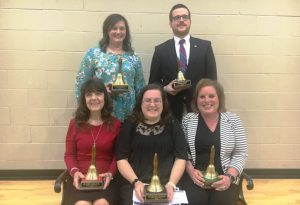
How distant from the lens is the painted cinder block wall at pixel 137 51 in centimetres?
355

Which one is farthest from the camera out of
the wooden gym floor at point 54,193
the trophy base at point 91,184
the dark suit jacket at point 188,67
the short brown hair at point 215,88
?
the wooden gym floor at point 54,193

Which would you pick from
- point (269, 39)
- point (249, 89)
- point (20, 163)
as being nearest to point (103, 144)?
point (20, 163)

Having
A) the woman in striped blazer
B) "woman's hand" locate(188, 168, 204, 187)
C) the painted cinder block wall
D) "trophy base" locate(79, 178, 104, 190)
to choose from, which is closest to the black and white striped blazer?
the woman in striped blazer

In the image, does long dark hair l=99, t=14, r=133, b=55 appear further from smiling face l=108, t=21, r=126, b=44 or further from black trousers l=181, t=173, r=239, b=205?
black trousers l=181, t=173, r=239, b=205

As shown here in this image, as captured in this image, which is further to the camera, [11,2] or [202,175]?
[11,2]

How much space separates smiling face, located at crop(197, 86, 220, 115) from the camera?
268 cm

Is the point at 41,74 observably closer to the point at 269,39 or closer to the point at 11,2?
the point at 11,2

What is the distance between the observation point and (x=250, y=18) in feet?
12.0

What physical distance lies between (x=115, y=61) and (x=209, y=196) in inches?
53.4

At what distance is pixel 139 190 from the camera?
2309 millimetres

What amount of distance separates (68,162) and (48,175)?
148 cm

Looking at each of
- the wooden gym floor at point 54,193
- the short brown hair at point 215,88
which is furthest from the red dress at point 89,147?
the wooden gym floor at point 54,193

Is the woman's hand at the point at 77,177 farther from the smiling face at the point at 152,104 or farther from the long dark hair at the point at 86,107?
the smiling face at the point at 152,104

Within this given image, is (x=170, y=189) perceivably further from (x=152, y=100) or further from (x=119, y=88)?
(x=119, y=88)
